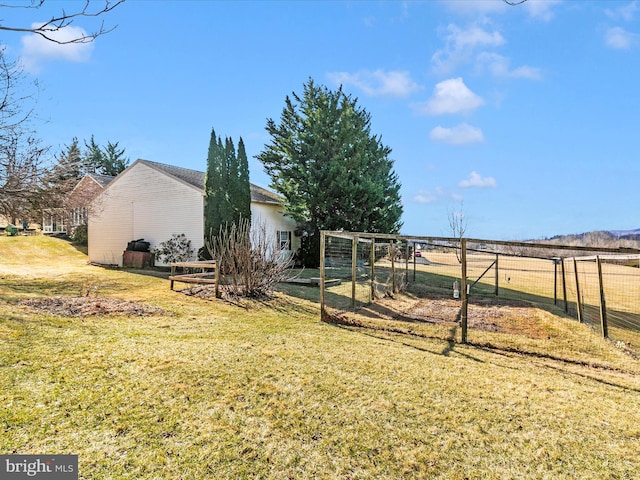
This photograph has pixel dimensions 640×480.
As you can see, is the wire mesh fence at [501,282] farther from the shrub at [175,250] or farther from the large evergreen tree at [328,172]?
the shrub at [175,250]

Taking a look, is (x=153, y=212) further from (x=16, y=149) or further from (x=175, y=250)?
(x=16, y=149)

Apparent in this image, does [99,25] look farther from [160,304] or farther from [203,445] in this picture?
[160,304]

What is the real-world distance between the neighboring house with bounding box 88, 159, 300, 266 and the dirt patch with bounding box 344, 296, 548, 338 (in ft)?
26.7

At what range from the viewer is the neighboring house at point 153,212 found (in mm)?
17625

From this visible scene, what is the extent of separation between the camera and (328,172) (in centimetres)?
1941

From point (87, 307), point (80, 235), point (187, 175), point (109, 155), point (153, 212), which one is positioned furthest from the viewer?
point (109, 155)

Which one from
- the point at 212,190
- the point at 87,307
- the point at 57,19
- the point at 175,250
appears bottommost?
the point at 87,307

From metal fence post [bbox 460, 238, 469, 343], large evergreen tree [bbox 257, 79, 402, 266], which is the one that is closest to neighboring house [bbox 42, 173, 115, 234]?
large evergreen tree [bbox 257, 79, 402, 266]

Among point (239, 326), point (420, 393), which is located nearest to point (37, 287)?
point (239, 326)

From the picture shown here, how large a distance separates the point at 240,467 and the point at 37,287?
1101cm

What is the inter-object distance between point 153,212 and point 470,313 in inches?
645

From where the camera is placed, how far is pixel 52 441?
257cm

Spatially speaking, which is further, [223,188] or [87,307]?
[223,188]

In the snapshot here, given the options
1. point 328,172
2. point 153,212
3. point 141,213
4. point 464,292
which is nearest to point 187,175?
point 153,212
